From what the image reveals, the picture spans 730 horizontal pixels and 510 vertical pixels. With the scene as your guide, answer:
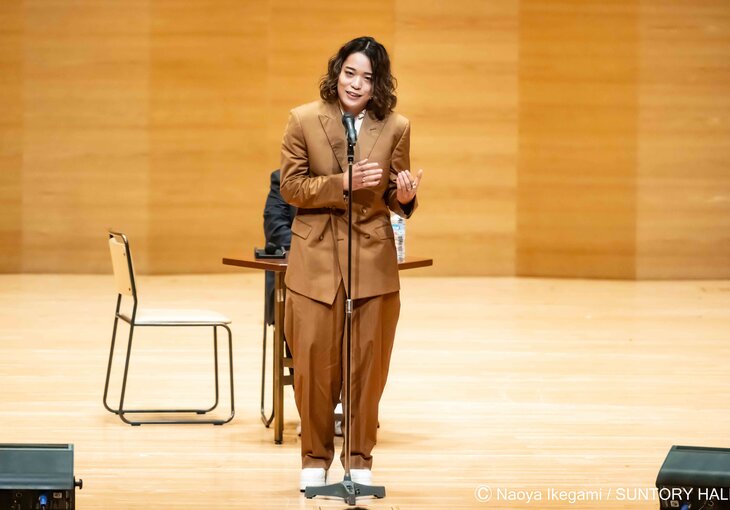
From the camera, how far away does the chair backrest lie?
14.4 ft

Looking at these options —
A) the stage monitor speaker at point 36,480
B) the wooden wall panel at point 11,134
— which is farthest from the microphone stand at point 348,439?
the wooden wall panel at point 11,134

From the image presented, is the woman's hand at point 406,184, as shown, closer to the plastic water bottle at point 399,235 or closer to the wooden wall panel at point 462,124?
the plastic water bottle at point 399,235

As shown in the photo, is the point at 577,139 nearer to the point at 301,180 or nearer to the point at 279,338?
the point at 279,338

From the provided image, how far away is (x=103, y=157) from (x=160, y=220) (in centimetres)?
78

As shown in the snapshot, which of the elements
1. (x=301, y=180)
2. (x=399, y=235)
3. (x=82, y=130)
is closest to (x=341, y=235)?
(x=301, y=180)

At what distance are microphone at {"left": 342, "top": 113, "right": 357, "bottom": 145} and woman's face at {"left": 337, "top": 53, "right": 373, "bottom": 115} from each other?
197 mm

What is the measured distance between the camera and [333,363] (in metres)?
3.44

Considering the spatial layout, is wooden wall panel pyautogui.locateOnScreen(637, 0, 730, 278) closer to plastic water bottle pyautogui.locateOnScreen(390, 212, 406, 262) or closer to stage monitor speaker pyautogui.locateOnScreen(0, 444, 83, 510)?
plastic water bottle pyautogui.locateOnScreen(390, 212, 406, 262)

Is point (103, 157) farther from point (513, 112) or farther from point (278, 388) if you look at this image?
point (278, 388)

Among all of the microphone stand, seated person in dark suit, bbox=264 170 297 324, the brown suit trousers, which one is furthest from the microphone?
seated person in dark suit, bbox=264 170 297 324

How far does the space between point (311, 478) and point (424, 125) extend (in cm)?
730

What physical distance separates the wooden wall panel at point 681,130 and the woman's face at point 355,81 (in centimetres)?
749

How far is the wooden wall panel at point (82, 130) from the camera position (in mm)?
10156

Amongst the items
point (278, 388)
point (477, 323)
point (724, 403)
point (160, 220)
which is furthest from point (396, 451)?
point (160, 220)
